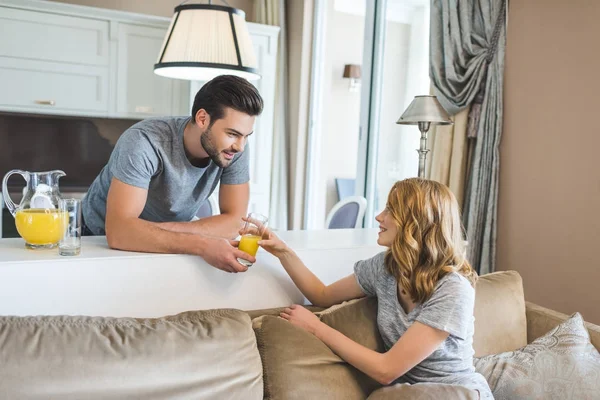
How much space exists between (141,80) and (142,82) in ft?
0.05

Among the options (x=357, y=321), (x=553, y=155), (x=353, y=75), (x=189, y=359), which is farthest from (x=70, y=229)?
(x=353, y=75)

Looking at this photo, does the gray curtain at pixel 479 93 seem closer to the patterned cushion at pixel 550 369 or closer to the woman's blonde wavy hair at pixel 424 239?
the patterned cushion at pixel 550 369

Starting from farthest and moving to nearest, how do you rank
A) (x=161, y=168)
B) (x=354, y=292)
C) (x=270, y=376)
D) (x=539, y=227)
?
(x=539, y=227) < (x=161, y=168) < (x=354, y=292) < (x=270, y=376)

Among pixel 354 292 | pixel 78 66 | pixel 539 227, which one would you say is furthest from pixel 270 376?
pixel 78 66

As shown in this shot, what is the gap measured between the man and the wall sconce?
8.77ft

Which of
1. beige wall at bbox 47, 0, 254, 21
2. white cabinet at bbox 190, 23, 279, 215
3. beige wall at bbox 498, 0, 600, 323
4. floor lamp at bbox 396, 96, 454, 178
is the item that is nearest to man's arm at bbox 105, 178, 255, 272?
floor lamp at bbox 396, 96, 454, 178

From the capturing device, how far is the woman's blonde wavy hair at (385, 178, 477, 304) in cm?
162

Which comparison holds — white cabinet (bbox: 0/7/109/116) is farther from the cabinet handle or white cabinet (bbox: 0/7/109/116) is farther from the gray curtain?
the gray curtain

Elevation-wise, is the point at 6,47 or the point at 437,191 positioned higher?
the point at 6,47

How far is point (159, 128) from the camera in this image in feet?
6.52

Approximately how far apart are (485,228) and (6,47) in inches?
133

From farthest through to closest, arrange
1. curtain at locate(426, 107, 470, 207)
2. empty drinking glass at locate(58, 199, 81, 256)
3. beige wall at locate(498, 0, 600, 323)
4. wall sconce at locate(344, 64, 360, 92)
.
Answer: wall sconce at locate(344, 64, 360, 92), curtain at locate(426, 107, 470, 207), beige wall at locate(498, 0, 600, 323), empty drinking glass at locate(58, 199, 81, 256)

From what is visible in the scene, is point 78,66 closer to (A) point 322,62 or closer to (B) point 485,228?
(A) point 322,62

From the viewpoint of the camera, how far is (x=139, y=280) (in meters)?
1.68
